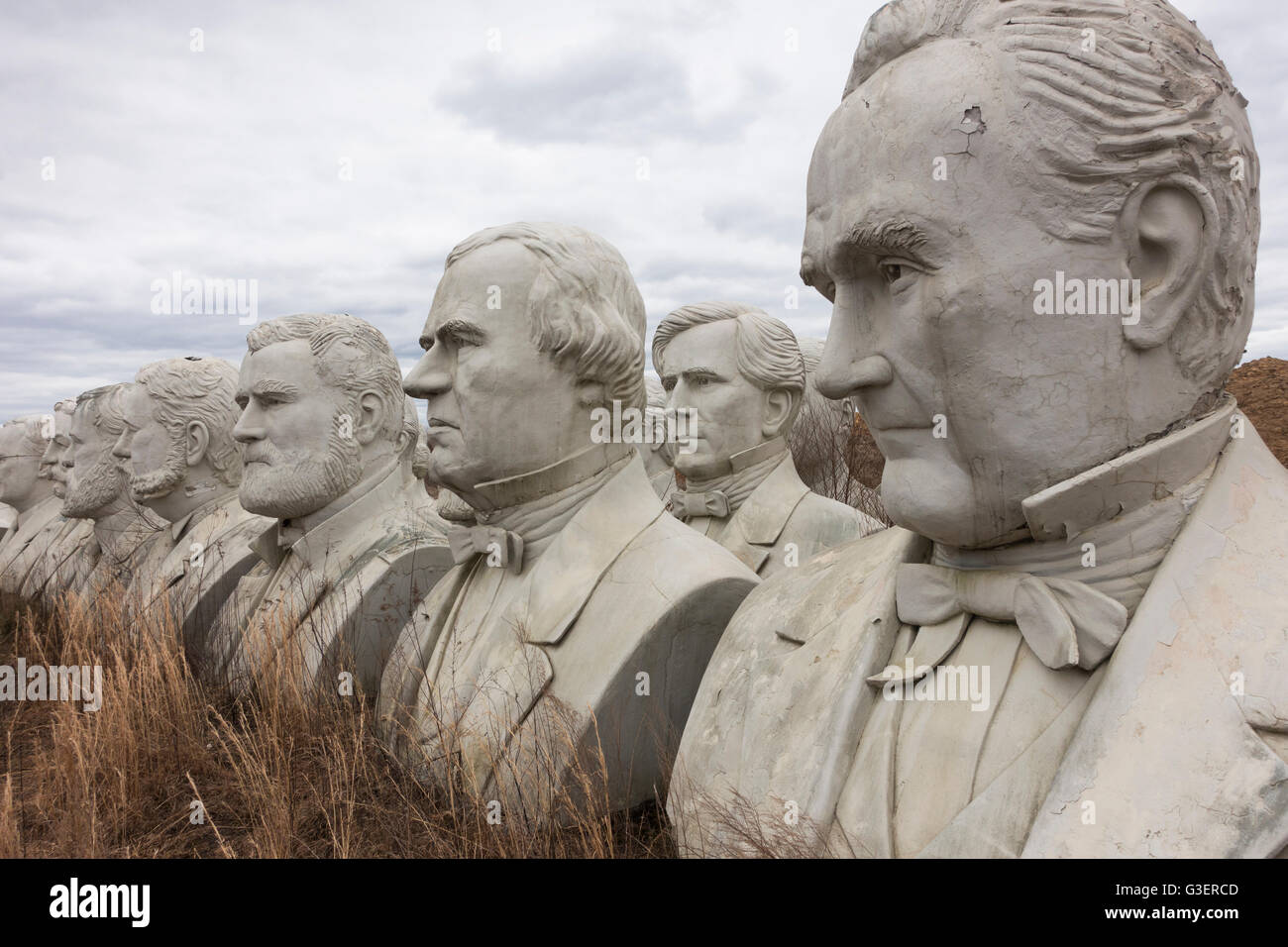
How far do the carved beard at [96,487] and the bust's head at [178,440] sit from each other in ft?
3.29

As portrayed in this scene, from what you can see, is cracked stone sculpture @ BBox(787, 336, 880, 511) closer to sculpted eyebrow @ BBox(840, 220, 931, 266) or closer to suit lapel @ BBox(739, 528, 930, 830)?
suit lapel @ BBox(739, 528, 930, 830)

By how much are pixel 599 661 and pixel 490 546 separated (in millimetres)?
781

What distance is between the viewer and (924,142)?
7.06ft

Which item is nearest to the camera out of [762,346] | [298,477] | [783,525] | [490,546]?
[490,546]

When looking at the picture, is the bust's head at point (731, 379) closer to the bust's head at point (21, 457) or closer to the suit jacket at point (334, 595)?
the suit jacket at point (334, 595)

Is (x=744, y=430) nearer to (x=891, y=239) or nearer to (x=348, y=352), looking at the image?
(x=348, y=352)

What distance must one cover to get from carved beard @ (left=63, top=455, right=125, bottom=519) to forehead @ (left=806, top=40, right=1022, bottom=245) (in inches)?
322

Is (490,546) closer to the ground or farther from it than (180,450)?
closer to the ground

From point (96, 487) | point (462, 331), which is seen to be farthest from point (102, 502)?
point (462, 331)

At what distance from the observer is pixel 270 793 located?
3826mm

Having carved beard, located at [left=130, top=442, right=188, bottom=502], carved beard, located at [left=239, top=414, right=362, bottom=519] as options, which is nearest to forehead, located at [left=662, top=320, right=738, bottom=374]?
carved beard, located at [left=239, top=414, right=362, bottom=519]

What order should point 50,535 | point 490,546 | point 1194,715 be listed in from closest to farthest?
1. point 1194,715
2. point 490,546
3. point 50,535

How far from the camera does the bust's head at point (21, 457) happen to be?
12531mm

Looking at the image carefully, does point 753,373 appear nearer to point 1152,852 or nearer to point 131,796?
point 131,796
